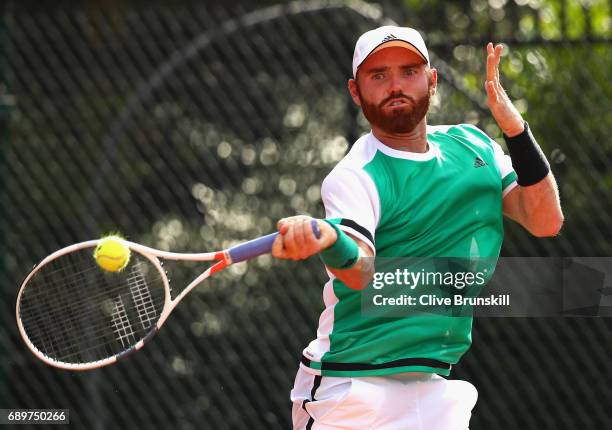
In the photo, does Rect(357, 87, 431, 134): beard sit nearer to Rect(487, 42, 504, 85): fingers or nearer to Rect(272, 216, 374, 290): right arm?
Rect(487, 42, 504, 85): fingers

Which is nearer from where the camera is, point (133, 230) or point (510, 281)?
point (510, 281)

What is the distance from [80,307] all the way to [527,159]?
1959 mm

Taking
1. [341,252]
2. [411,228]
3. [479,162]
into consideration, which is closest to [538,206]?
[479,162]

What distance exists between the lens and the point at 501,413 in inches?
168

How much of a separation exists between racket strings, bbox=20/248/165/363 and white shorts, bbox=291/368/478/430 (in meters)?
1.24

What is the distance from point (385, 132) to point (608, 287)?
4.63 feet

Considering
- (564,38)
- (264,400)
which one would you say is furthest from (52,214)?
(564,38)

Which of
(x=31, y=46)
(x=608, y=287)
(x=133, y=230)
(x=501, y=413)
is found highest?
(x=31, y=46)

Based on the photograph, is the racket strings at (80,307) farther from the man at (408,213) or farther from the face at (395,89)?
the face at (395,89)

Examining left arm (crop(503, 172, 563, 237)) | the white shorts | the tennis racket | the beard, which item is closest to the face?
the beard

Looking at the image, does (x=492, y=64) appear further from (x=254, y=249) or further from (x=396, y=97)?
(x=254, y=249)

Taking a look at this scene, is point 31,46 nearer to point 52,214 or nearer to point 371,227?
point 52,214

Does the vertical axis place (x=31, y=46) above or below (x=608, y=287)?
above

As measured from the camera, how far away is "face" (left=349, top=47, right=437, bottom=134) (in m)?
2.70
